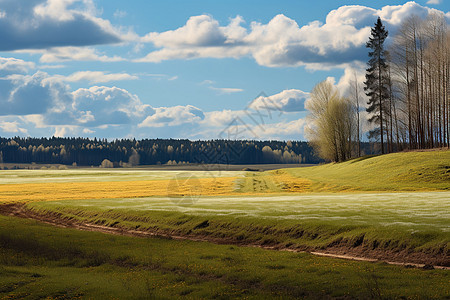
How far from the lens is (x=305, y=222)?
1366 inches

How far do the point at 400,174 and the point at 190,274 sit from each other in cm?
6155

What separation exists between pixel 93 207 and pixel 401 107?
77534 millimetres

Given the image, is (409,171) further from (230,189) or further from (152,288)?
(152,288)

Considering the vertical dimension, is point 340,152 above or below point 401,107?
below

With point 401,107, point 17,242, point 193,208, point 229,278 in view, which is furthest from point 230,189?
point 229,278

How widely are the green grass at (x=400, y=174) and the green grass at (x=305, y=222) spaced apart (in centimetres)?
2456

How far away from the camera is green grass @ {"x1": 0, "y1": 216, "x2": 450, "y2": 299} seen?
63.3ft

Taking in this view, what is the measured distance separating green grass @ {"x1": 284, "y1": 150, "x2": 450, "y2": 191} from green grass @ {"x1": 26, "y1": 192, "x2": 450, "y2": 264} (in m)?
24.6

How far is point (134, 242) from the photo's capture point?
33281 millimetres

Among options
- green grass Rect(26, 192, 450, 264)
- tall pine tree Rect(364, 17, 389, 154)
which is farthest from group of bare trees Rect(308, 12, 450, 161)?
green grass Rect(26, 192, 450, 264)

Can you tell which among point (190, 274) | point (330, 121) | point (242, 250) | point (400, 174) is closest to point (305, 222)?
point (242, 250)

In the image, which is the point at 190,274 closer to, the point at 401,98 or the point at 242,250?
the point at 242,250

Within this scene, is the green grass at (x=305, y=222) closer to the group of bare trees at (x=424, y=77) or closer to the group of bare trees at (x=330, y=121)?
the group of bare trees at (x=424, y=77)

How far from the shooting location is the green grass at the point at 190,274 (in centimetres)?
1928
